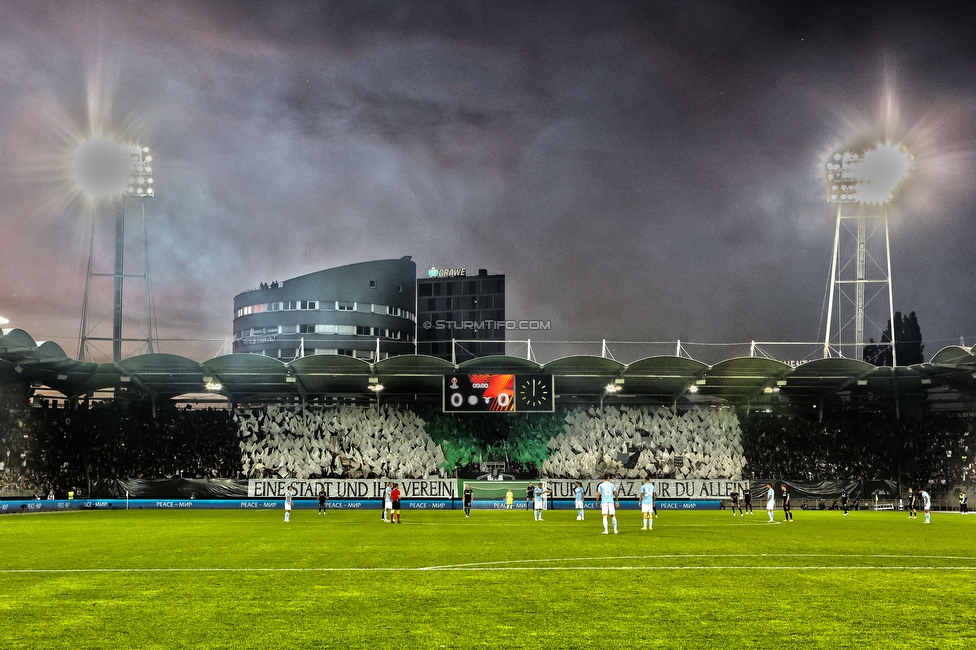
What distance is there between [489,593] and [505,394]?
38906 millimetres

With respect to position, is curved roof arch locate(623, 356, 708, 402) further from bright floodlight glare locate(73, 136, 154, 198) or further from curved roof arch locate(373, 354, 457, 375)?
bright floodlight glare locate(73, 136, 154, 198)

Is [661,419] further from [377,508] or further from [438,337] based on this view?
[438,337]

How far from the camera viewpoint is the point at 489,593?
1370 centimetres

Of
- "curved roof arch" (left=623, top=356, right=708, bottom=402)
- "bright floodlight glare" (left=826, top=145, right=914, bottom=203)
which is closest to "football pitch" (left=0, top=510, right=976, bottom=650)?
"curved roof arch" (left=623, top=356, right=708, bottom=402)

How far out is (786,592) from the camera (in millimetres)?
13578

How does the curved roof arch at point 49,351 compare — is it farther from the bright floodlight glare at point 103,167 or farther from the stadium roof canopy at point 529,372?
the bright floodlight glare at point 103,167

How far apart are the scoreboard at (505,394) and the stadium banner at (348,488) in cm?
484

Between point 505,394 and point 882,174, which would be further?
point 882,174

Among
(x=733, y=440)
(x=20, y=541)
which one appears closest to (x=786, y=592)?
(x=20, y=541)

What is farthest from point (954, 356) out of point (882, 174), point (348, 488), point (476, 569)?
point (476, 569)

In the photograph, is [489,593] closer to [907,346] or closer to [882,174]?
[882,174]

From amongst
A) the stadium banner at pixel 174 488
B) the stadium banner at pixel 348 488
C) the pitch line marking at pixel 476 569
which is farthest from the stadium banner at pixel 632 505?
the pitch line marking at pixel 476 569

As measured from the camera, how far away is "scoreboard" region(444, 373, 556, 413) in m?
52.4

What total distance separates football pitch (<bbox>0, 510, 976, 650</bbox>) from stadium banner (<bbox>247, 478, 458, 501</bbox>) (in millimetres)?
26813
